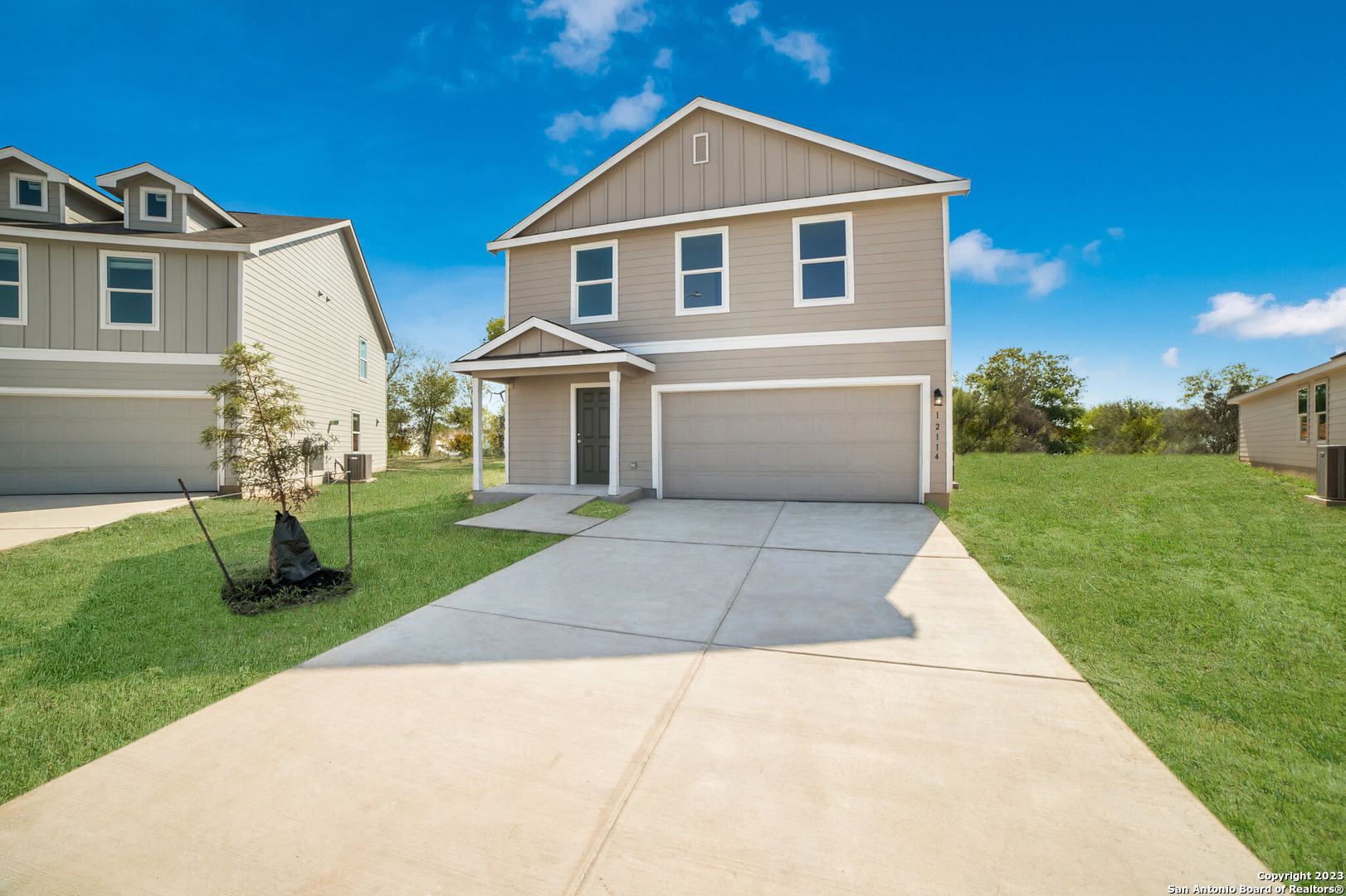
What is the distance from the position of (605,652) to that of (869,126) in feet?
44.7

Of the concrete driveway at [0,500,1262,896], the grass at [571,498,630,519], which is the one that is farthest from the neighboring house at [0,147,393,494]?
the concrete driveway at [0,500,1262,896]

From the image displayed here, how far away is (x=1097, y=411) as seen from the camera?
1604 inches

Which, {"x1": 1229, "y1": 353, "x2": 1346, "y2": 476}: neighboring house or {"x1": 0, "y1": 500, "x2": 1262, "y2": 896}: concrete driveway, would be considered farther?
{"x1": 1229, "y1": 353, "x2": 1346, "y2": 476}: neighboring house

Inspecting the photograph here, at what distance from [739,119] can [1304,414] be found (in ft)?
49.5

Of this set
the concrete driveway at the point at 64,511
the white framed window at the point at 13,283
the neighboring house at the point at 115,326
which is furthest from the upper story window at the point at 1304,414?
the white framed window at the point at 13,283

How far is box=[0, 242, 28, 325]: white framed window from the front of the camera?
10.9 meters

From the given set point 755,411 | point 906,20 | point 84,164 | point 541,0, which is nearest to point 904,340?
point 755,411

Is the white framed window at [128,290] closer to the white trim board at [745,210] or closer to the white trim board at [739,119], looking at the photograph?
the white trim board at [739,119]

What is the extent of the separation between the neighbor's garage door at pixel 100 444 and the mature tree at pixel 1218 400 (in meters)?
49.5

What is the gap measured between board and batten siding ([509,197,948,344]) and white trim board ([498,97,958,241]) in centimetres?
45

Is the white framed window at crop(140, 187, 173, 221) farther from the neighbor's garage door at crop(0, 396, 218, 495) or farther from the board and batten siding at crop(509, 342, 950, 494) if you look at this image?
the board and batten siding at crop(509, 342, 950, 494)

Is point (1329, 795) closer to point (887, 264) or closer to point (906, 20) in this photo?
point (887, 264)

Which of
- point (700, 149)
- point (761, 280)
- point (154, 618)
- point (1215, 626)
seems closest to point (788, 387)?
point (761, 280)

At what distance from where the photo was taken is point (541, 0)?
10664 millimetres
